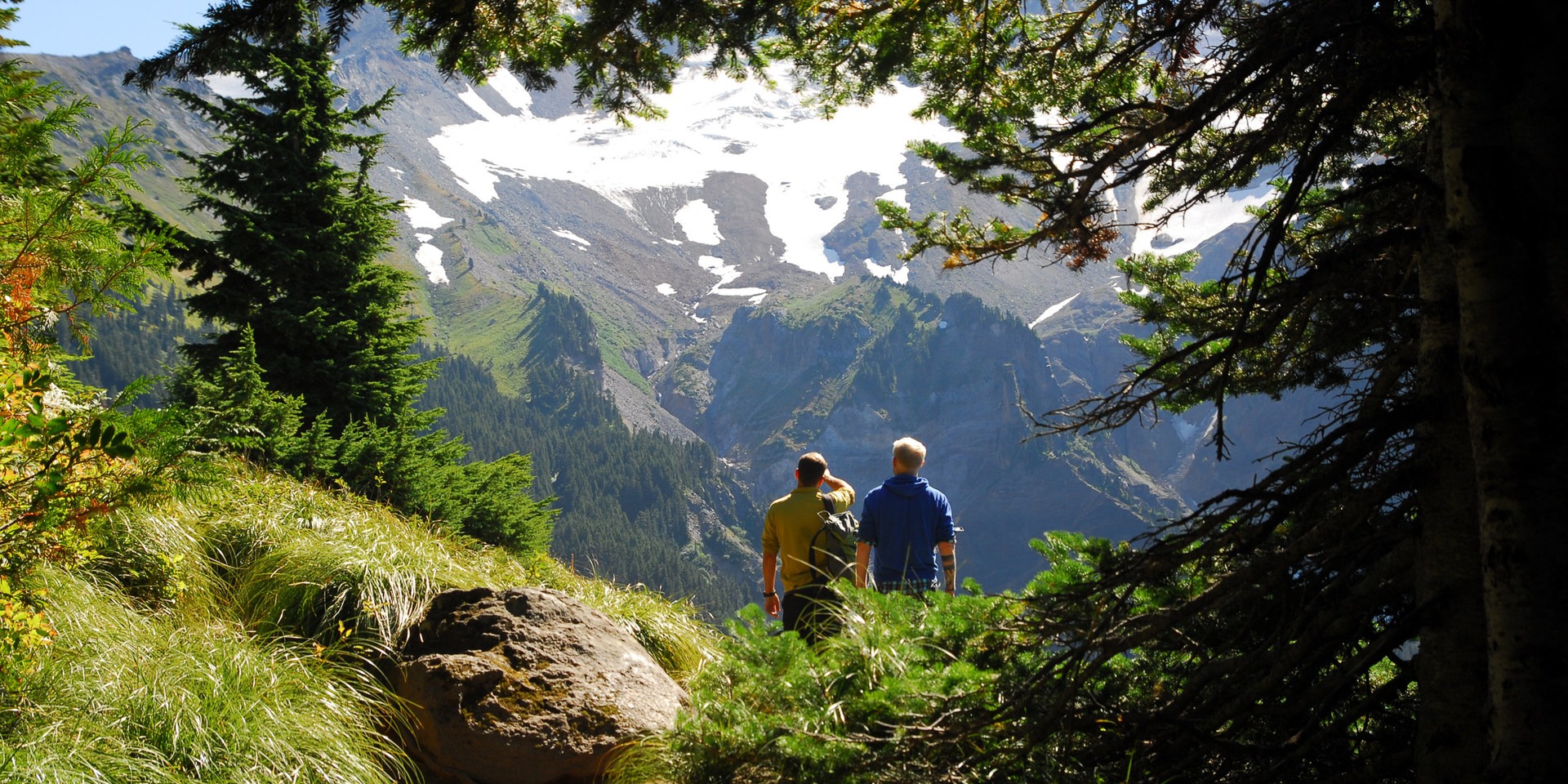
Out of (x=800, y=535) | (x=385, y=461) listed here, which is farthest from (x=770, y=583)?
(x=385, y=461)

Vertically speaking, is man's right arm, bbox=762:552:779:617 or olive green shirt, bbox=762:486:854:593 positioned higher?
olive green shirt, bbox=762:486:854:593

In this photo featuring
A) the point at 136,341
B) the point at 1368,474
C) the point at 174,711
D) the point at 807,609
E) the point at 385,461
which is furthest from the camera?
the point at 136,341

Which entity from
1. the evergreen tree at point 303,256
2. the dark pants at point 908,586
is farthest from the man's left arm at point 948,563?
the evergreen tree at point 303,256

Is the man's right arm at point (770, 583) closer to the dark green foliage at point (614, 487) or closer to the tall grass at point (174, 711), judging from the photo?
the tall grass at point (174, 711)

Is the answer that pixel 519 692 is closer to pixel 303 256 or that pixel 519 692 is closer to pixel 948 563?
pixel 948 563

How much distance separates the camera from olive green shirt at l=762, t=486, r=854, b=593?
6.25 m

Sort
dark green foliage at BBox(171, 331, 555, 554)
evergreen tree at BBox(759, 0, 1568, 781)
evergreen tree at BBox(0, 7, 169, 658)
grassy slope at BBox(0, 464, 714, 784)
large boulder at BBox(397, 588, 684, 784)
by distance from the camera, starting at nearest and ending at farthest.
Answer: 1. evergreen tree at BBox(759, 0, 1568, 781)
2. evergreen tree at BBox(0, 7, 169, 658)
3. grassy slope at BBox(0, 464, 714, 784)
4. large boulder at BBox(397, 588, 684, 784)
5. dark green foliage at BBox(171, 331, 555, 554)

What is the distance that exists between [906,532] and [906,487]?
0.31 metres

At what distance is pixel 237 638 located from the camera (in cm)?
487

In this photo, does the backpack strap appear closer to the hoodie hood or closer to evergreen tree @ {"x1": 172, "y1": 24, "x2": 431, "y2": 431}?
the hoodie hood

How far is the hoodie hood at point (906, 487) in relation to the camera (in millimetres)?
6277

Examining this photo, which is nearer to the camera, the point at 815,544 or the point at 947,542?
the point at 815,544

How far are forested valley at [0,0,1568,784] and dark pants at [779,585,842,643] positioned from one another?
609mm

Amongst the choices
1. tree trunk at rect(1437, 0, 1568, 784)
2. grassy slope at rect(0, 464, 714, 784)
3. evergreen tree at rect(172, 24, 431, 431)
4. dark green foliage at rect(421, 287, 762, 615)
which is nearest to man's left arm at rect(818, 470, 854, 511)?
grassy slope at rect(0, 464, 714, 784)
